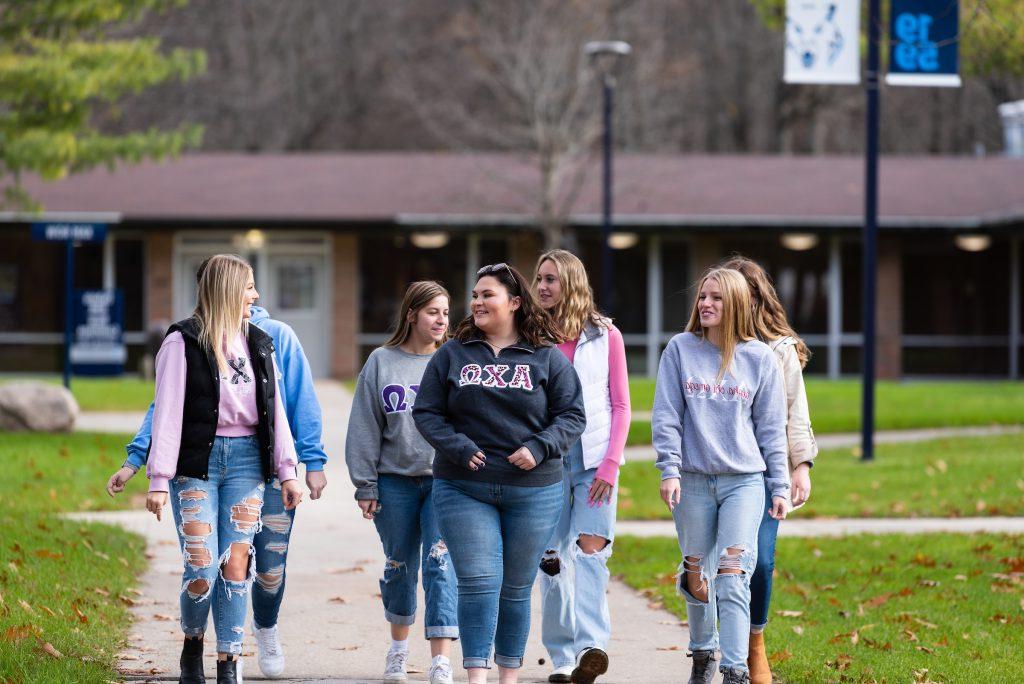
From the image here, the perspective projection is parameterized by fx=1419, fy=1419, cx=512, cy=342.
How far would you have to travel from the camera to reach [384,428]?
20.0 ft

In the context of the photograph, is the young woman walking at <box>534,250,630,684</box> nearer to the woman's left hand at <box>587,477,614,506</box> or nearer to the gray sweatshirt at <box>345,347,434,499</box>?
the woman's left hand at <box>587,477,614,506</box>

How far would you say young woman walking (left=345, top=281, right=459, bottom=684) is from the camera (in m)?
6.01

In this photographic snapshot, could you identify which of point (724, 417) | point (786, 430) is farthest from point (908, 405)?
point (724, 417)

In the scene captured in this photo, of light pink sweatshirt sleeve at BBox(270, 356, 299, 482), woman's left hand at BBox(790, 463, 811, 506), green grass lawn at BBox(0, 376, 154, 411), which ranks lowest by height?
green grass lawn at BBox(0, 376, 154, 411)

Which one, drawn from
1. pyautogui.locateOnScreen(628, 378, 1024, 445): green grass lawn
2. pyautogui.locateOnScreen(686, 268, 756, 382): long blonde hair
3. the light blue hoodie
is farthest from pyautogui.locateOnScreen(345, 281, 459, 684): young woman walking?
pyautogui.locateOnScreen(628, 378, 1024, 445): green grass lawn

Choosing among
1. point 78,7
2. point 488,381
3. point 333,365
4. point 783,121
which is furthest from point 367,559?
point 783,121

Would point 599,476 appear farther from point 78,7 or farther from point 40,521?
point 78,7

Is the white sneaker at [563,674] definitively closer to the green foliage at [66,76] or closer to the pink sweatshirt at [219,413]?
the pink sweatshirt at [219,413]

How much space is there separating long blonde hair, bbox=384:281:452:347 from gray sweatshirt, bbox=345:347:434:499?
0.32ft

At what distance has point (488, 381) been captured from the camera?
538cm

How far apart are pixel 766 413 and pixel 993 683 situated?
4.94 ft

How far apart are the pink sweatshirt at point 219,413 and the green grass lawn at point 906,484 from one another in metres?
5.98

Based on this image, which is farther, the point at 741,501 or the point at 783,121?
the point at 783,121

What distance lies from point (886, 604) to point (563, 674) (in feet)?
8.12
